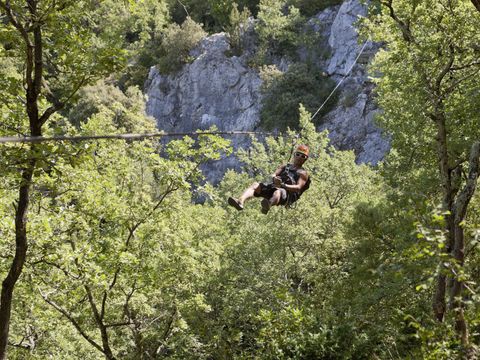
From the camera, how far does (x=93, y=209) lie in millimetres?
9555

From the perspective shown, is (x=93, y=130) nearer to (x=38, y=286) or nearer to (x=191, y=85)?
(x=38, y=286)

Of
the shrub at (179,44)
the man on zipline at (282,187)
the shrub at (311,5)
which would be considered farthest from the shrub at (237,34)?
the man on zipline at (282,187)

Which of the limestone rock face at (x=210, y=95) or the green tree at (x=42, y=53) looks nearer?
the green tree at (x=42, y=53)

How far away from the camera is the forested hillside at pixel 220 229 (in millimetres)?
5707

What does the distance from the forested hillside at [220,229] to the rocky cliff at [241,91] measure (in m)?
12.6

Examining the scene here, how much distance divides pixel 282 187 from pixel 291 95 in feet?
94.2

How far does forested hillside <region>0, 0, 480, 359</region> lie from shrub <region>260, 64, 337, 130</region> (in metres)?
14.3

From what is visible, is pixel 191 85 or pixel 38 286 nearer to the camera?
pixel 38 286

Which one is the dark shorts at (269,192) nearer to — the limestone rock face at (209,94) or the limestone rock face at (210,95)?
the limestone rock face at (210,95)

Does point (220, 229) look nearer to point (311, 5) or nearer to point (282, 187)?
point (282, 187)

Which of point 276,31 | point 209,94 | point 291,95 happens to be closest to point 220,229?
point 291,95

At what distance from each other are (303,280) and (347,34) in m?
25.9

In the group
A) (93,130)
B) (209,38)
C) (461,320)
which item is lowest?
(461,320)

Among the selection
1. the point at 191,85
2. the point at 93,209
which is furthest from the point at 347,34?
the point at 93,209
